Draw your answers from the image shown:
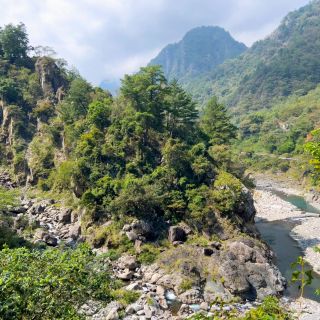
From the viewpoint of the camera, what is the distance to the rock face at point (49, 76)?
7300cm

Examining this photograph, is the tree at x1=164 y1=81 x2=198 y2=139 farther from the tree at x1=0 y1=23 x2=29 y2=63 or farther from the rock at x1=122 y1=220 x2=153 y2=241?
the tree at x1=0 y1=23 x2=29 y2=63

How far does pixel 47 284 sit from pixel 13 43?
77941 mm

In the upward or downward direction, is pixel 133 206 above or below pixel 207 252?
above

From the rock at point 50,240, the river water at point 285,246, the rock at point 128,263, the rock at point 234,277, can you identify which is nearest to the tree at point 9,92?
the rock at point 50,240

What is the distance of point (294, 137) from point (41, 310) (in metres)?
104

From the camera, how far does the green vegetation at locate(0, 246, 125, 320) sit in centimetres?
952


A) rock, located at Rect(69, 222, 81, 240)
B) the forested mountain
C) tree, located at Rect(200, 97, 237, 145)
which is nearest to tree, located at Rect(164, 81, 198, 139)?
the forested mountain

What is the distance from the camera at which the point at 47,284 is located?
10617mm

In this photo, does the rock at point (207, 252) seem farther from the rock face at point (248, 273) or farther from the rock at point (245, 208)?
the rock at point (245, 208)

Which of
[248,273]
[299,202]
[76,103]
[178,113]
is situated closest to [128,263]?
[248,273]

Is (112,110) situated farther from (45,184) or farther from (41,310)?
(41,310)

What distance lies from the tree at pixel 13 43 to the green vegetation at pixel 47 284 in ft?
245

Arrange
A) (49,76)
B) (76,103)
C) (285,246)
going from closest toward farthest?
(285,246) → (76,103) → (49,76)

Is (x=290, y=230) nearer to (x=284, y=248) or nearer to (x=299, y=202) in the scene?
(x=284, y=248)
